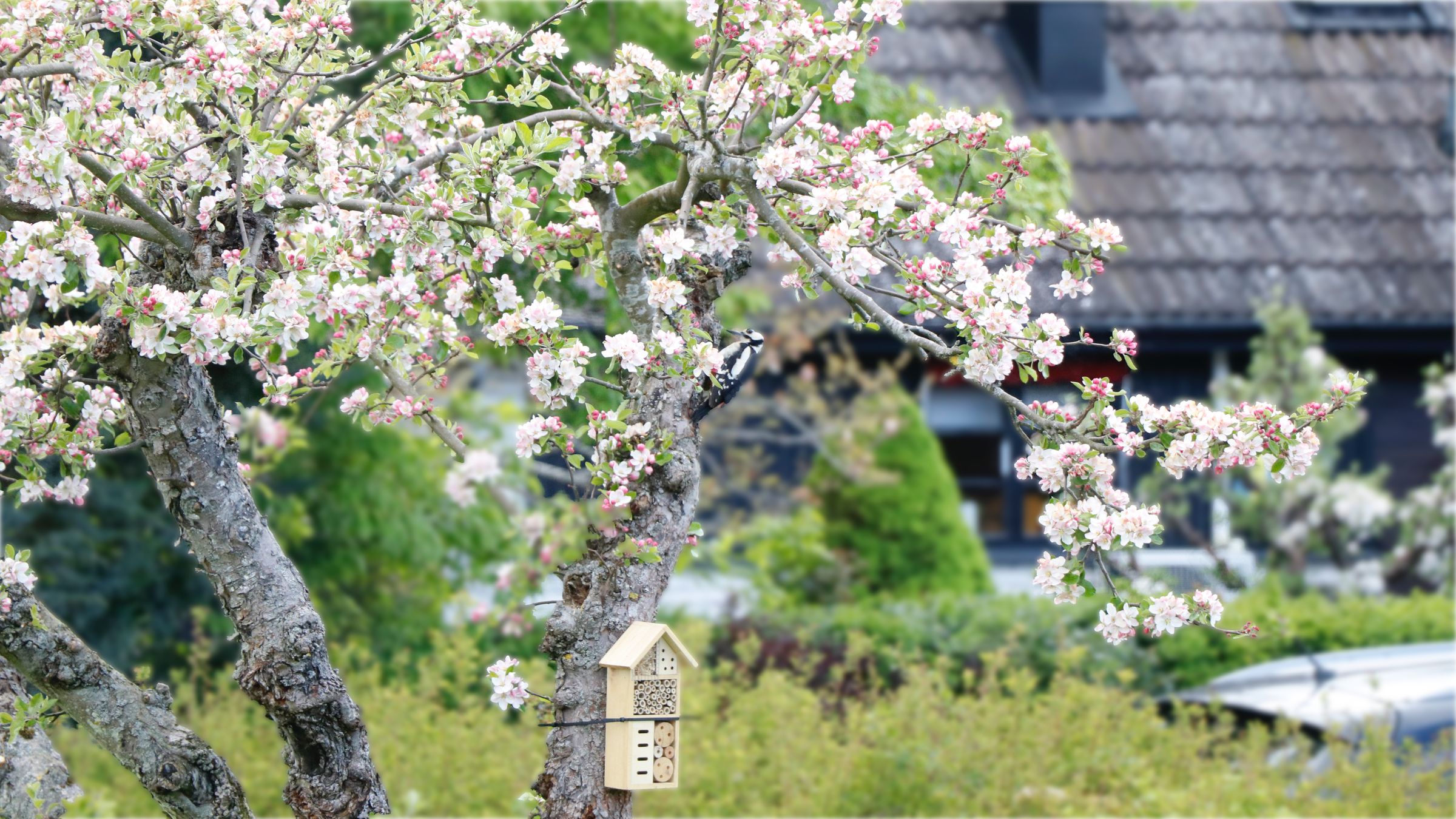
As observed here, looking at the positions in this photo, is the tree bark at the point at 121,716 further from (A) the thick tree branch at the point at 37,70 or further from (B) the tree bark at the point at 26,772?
(A) the thick tree branch at the point at 37,70

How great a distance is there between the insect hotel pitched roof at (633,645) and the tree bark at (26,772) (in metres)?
1.24

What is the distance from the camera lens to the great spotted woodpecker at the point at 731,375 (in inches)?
115

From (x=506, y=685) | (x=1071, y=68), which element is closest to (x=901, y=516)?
(x=1071, y=68)

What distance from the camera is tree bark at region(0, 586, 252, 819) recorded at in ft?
9.28

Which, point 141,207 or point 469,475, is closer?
point 141,207

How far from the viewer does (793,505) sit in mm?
9914

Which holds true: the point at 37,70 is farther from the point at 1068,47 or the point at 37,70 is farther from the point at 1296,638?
the point at 1068,47

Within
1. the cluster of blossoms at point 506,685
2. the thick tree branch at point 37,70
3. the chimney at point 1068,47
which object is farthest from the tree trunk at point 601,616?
the chimney at point 1068,47

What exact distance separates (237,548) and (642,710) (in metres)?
0.87

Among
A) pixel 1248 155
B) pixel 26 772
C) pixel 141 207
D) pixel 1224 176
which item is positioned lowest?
pixel 26 772

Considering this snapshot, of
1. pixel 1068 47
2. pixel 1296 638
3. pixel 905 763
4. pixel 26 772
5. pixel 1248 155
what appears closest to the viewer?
pixel 26 772

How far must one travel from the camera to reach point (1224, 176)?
1080 cm

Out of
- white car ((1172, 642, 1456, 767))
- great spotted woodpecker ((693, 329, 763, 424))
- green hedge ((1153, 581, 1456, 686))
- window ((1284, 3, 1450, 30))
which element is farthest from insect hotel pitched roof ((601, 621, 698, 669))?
window ((1284, 3, 1450, 30))

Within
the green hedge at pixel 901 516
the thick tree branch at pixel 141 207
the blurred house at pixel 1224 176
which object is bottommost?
the thick tree branch at pixel 141 207
